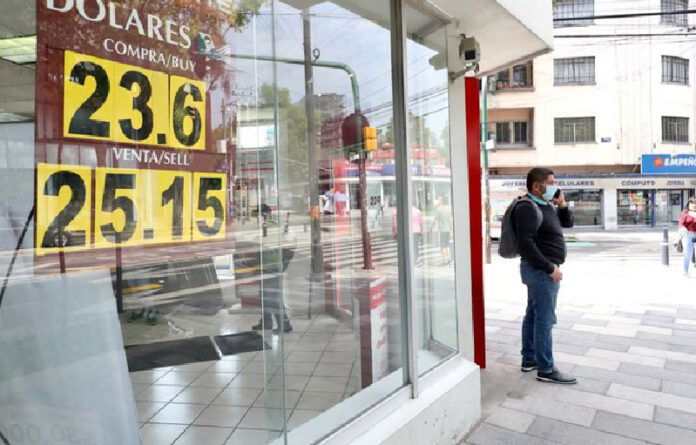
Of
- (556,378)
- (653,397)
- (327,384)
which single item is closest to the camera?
(327,384)

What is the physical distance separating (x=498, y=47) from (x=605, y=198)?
2517 centimetres

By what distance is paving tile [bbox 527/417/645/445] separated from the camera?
3.47 m

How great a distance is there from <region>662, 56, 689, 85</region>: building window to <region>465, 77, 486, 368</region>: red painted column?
27.6 meters

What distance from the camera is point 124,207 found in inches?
93.5

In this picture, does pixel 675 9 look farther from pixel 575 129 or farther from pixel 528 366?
pixel 528 366

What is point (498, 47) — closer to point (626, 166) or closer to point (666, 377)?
point (666, 377)

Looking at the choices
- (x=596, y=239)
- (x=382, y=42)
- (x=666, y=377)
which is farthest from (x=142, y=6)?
(x=596, y=239)

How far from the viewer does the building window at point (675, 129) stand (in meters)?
26.9

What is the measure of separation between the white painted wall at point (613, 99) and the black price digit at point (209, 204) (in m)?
25.6

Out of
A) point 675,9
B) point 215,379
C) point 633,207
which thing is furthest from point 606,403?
point 675,9

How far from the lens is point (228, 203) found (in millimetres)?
2840

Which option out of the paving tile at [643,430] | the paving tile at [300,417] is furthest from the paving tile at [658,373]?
the paving tile at [300,417]

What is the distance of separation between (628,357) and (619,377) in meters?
0.71

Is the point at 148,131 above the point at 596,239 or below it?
above
